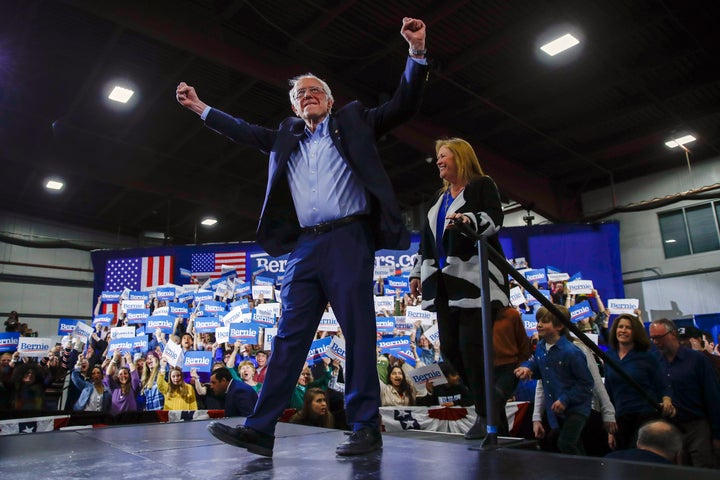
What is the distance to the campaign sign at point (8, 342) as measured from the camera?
731cm

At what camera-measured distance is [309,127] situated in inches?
82.3

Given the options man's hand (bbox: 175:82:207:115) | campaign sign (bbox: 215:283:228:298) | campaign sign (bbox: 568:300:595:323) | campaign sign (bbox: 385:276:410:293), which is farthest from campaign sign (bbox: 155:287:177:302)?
man's hand (bbox: 175:82:207:115)

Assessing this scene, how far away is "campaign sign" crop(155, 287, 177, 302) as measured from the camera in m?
9.72

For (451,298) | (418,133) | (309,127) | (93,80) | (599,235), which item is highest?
(93,80)

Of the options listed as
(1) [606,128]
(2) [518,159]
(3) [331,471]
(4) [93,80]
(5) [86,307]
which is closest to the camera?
(3) [331,471]

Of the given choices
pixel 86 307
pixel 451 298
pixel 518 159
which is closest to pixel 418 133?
pixel 518 159

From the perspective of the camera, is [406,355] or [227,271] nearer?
[406,355]

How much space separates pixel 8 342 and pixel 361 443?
7454 millimetres

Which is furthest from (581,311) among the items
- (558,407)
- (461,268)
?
(461,268)

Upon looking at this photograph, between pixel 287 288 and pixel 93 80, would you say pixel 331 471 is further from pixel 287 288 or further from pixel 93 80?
pixel 93 80

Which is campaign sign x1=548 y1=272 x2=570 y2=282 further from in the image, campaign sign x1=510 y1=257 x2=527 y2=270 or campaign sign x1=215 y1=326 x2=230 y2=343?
campaign sign x1=215 y1=326 x2=230 y2=343

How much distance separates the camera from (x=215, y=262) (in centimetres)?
1160

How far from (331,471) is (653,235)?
1309cm

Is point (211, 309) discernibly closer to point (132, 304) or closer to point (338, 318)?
point (132, 304)
